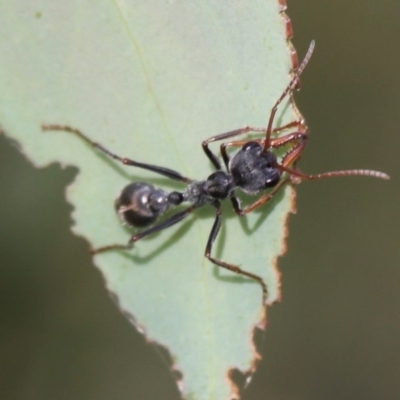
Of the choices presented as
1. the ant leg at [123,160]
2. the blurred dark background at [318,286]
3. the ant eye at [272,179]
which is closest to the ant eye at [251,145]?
the ant eye at [272,179]

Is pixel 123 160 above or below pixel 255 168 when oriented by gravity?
above

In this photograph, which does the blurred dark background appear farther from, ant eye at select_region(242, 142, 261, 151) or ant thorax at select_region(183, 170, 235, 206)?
ant eye at select_region(242, 142, 261, 151)

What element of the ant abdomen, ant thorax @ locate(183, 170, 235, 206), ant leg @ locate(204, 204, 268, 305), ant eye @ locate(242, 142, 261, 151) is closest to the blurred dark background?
the ant abdomen

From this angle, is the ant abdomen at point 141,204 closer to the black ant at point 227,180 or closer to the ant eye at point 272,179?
the black ant at point 227,180

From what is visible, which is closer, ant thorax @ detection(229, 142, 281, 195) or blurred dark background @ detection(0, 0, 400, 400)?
ant thorax @ detection(229, 142, 281, 195)

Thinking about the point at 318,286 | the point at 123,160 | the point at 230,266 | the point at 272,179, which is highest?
the point at 123,160

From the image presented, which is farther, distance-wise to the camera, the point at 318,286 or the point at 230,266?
the point at 318,286

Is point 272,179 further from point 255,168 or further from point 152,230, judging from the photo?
point 152,230

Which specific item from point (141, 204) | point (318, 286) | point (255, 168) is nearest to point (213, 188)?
point (255, 168)
